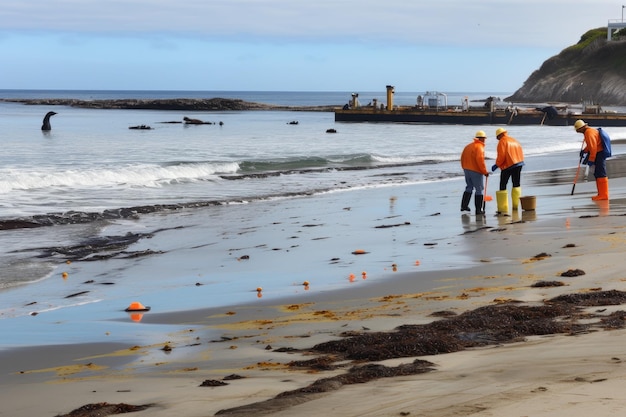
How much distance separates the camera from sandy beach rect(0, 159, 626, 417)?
17.0 ft

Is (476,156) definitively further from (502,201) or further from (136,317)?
(136,317)

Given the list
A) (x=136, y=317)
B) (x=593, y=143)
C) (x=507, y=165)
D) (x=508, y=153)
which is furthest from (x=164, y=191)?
(x=136, y=317)

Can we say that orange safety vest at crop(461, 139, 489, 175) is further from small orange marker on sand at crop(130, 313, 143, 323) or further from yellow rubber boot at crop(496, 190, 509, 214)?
small orange marker on sand at crop(130, 313, 143, 323)

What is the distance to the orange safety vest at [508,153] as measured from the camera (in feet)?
55.2

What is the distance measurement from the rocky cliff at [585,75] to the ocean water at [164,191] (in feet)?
261

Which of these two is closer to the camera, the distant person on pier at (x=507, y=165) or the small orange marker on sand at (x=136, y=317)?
the small orange marker on sand at (x=136, y=317)

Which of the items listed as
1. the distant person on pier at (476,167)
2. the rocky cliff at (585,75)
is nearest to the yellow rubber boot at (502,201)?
the distant person on pier at (476,167)

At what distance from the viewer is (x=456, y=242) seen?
1318cm

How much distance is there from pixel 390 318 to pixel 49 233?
394 inches

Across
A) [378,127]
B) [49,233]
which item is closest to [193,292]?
[49,233]

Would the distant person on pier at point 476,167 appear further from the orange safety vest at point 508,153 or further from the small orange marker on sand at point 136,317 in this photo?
the small orange marker on sand at point 136,317

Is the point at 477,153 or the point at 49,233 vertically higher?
the point at 477,153

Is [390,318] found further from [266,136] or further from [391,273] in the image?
[266,136]

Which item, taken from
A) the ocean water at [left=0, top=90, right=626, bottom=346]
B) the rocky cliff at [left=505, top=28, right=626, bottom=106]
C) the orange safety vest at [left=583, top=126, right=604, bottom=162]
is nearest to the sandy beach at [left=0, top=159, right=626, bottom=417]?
the ocean water at [left=0, top=90, right=626, bottom=346]
